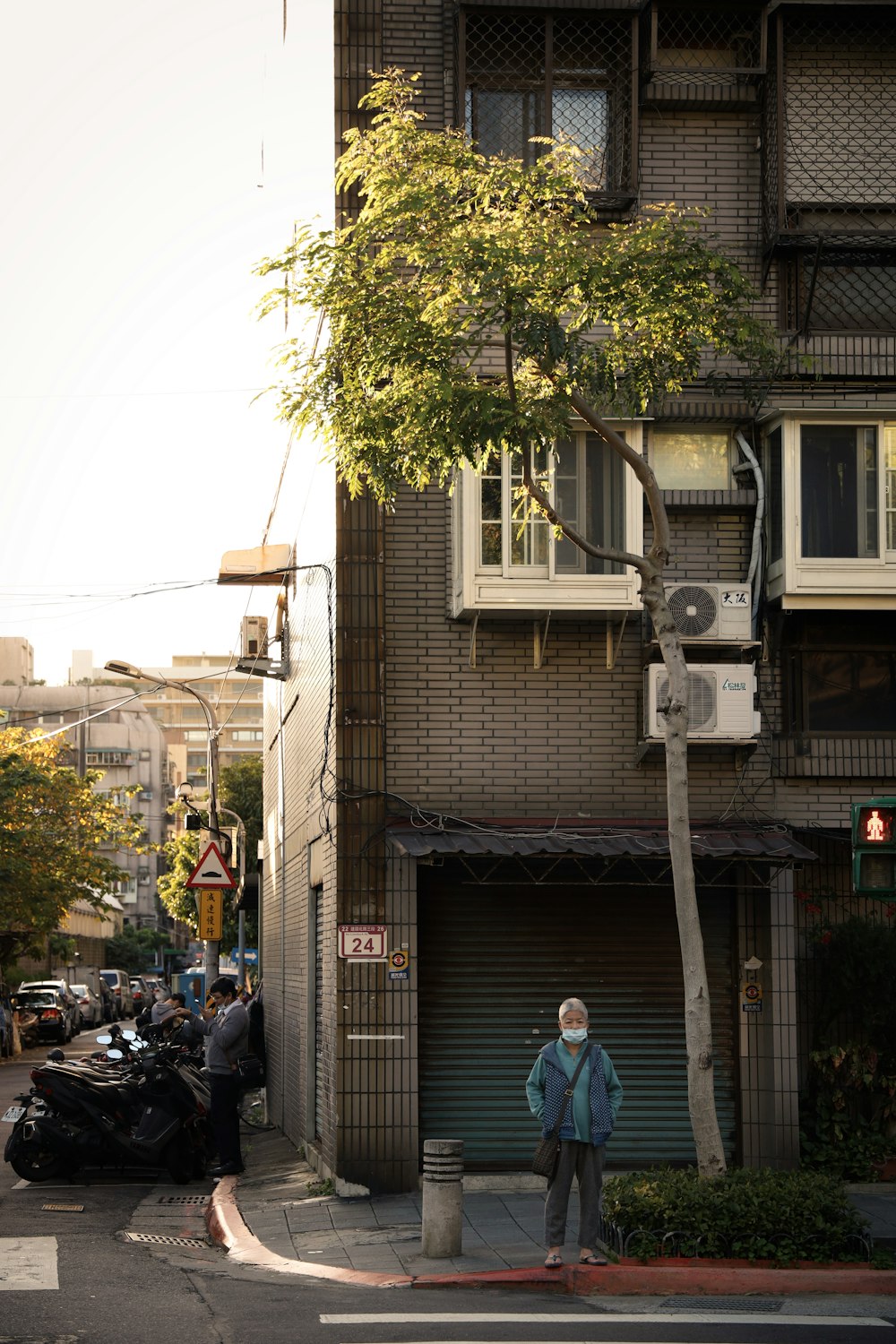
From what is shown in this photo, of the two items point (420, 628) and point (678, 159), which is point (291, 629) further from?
point (678, 159)

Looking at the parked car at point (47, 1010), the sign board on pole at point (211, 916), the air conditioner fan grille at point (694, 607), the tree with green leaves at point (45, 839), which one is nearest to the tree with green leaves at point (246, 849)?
the tree with green leaves at point (45, 839)

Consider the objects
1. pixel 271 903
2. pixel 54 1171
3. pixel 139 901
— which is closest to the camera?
pixel 54 1171

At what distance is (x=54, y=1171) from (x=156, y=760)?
117 m

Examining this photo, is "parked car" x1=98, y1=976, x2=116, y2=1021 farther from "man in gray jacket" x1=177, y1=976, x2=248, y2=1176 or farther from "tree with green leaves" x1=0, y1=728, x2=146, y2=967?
"man in gray jacket" x1=177, y1=976, x2=248, y2=1176

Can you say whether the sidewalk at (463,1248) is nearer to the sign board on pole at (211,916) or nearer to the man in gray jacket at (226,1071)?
the man in gray jacket at (226,1071)

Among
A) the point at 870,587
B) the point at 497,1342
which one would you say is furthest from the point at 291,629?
the point at 497,1342

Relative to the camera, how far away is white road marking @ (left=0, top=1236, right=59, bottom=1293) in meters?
10.5

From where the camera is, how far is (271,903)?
25.4 metres

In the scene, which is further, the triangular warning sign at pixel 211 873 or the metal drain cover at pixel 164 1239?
the triangular warning sign at pixel 211 873

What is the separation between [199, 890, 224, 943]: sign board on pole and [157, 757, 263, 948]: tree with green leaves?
69.9 feet

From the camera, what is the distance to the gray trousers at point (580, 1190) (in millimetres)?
10469

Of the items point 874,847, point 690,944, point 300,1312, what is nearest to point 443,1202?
point 300,1312

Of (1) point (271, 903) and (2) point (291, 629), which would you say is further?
(1) point (271, 903)

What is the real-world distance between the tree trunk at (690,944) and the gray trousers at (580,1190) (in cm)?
69
